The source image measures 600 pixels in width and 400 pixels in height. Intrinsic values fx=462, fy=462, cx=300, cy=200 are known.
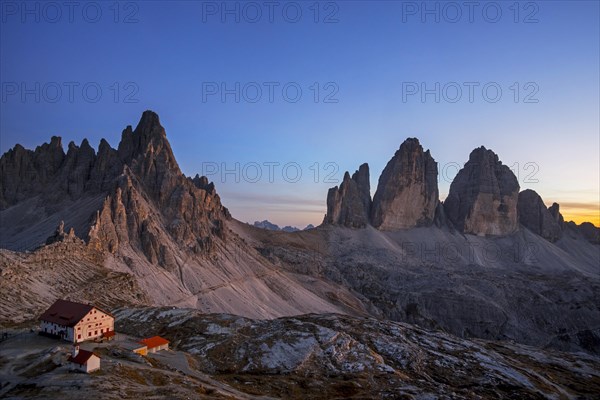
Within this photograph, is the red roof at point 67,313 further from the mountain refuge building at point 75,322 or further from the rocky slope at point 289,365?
the rocky slope at point 289,365

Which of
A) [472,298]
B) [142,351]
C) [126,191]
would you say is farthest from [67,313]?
[472,298]

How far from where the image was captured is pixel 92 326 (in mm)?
55000

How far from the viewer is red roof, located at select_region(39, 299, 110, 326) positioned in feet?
176

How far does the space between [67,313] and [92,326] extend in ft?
10.9

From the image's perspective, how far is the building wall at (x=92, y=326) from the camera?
53188 mm

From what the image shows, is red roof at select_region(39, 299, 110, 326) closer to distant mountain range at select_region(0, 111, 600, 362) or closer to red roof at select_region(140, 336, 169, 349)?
red roof at select_region(140, 336, 169, 349)

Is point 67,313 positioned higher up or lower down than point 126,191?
lower down

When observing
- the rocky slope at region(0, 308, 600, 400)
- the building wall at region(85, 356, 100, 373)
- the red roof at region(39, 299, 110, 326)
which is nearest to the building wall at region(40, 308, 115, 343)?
the red roof at region(39, 299, 110, 326)

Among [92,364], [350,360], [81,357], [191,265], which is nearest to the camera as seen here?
[92,364]

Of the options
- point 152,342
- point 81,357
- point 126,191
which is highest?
point 126,191

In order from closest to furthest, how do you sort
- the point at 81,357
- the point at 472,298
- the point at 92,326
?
the point at 81,357
the point at 92,326
the point at 472,298

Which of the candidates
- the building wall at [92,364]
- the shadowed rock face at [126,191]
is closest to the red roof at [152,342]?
the building wall at [92,364]

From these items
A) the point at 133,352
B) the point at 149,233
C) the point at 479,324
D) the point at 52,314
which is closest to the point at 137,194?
the point at 149,233

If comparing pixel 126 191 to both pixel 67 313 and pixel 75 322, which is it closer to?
pixel 67 313
